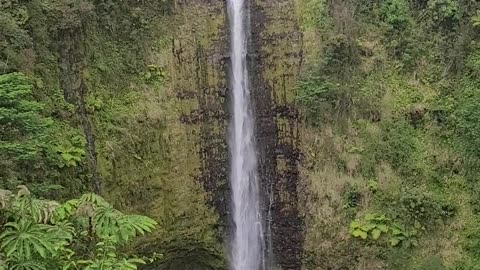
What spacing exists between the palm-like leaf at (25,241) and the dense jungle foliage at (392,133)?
32.4ft

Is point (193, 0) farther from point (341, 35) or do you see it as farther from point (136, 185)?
point (136, 185)

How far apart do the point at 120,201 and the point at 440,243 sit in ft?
23.5

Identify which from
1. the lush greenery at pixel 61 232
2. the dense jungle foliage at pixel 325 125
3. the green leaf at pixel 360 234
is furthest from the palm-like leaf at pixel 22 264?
the green leaf at pixel 360 234

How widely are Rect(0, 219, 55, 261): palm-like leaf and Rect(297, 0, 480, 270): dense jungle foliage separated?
989 cm

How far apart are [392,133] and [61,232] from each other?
10.7m

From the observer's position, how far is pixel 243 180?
13867mm

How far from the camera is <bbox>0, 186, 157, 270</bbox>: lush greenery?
10.2ft

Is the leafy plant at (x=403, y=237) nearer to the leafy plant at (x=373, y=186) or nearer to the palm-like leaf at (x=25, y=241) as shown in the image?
the leafy plant at (x=373, y=186)

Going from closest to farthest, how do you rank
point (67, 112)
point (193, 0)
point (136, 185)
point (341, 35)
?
1. point (67, 112)
2. point (136, 185)
3. point (341, 35)
4. point (193, 0)

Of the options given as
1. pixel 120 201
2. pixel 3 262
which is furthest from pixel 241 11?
pixel 3 262

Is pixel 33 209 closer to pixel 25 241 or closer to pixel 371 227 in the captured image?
pixel 25 241

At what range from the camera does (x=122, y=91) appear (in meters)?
12.9

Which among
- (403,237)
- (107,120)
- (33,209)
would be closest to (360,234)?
(403,237)

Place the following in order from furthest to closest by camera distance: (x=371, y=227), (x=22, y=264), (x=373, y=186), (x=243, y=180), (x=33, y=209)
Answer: (x=243, y=180) < (x=373, y=186) < (x=371, y=227) < (x=33, y=209) < (x=22, y=264)
